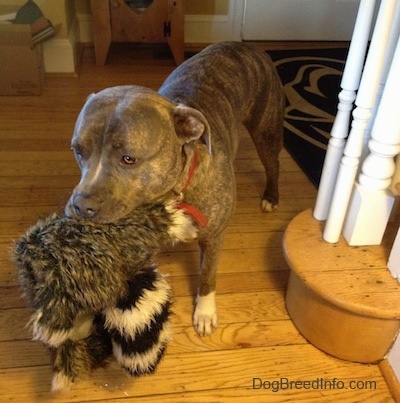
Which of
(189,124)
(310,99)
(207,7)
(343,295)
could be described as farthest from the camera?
(207,7)

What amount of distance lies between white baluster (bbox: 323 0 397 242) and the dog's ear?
1.48 feet

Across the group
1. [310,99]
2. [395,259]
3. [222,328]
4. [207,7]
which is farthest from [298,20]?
[222,328]

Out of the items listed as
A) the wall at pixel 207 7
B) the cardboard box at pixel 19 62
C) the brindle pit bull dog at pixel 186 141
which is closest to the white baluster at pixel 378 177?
the brindle pit bull dog at pixel 186 141

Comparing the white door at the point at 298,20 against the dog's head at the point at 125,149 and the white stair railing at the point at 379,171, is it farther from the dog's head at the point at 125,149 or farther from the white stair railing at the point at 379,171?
the dog's head at the point at 125,149

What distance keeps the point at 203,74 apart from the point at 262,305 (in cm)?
90

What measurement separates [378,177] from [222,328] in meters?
0.73

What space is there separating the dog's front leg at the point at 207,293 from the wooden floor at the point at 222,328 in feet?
0.12

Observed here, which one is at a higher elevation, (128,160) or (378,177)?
(128,160)

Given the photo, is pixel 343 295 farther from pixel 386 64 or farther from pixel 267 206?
pixel 267 206

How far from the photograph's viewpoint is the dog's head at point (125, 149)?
46.8 inches

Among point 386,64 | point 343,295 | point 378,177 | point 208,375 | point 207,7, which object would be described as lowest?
point 208,375

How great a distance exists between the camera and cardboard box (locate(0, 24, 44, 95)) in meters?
3.01

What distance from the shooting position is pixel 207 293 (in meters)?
1.67

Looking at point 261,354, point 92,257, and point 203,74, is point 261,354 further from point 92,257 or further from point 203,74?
point 203,74
